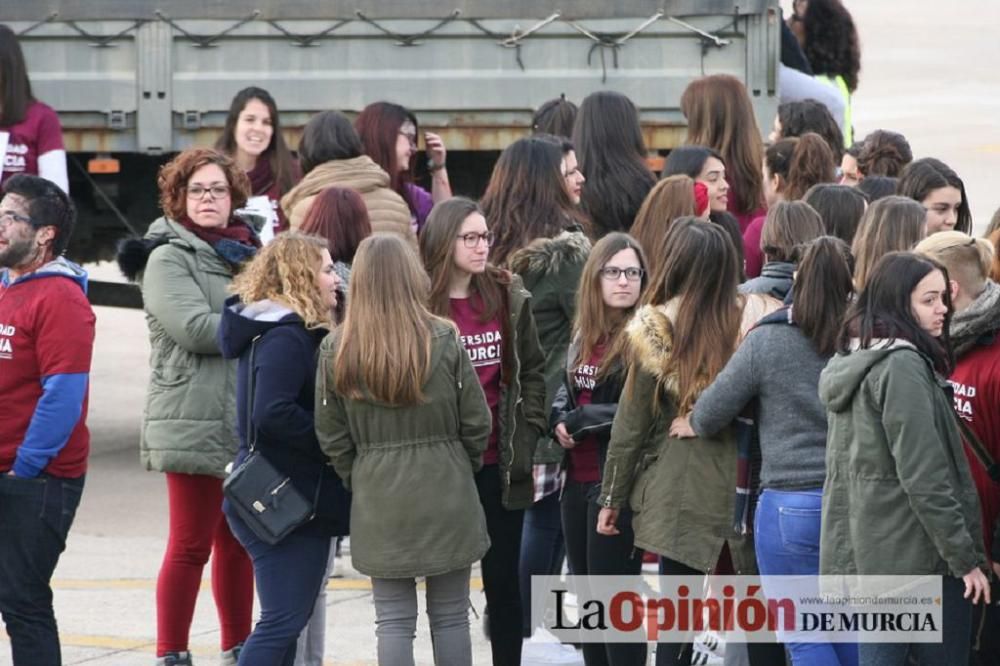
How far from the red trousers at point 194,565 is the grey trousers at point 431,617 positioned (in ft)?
3.34

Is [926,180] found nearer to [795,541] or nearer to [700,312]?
[700,312]

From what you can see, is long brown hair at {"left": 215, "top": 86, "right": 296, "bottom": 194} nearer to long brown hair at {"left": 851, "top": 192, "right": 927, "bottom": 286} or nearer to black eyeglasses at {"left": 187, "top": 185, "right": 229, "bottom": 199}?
black eyeglasses at {"left": 187, "top": 185, "right": 229, "bottom": 199}

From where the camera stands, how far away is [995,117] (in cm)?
2264

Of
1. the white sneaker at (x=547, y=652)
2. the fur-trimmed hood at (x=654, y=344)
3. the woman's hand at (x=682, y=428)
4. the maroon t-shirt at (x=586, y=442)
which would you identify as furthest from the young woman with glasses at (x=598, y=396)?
the white sneaker at (x=547, y=652)

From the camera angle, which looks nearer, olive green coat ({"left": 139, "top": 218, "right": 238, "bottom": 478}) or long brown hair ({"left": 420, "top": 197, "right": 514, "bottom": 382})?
long brown hair ({"left": 420, "top": 197, "right": 514, "bottom": 382})

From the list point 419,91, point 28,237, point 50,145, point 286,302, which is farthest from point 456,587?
point 419,91

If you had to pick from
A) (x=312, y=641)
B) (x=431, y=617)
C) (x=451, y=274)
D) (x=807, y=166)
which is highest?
(x=807, y=166)

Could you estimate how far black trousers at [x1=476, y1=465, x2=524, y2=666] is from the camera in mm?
6168

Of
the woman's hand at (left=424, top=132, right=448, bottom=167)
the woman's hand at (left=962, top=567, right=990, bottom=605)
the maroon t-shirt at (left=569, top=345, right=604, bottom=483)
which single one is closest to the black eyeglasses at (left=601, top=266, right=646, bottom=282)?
the maroon t-shirt at (left=569, top=345, right=604, bottom=483)

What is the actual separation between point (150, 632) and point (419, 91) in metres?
3.59

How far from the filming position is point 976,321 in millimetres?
5496

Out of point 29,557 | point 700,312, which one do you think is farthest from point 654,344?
point 29,557

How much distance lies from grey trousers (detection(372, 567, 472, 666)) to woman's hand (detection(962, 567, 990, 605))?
1542 mm

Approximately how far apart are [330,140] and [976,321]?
9.13 ft
